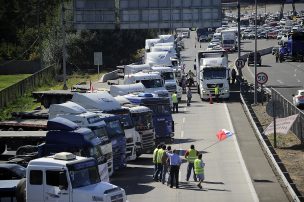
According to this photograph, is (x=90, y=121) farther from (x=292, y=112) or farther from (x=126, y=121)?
(x=292, y=112)

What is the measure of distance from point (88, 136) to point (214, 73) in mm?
33341

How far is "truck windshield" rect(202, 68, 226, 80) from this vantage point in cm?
6116

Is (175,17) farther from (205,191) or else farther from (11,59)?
(205,191)

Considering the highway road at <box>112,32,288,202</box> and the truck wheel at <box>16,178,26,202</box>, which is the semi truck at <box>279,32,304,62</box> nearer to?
the highway road at <box>112,32,288,202</box>

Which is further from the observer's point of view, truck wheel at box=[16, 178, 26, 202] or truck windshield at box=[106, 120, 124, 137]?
truck windshield at box=[106, 120, 124, 137]

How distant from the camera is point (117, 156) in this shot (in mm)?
32500

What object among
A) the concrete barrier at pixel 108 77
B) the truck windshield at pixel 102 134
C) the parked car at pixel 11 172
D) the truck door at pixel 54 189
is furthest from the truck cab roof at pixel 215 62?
the truck door at pixel 54 189

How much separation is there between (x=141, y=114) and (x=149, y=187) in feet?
21.4

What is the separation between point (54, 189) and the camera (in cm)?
2370

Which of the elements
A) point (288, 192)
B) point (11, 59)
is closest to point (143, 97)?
point (288, 192)

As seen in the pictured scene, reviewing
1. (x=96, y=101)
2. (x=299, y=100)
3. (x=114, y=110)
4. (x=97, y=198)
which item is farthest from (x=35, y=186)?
(x=299, y=100)

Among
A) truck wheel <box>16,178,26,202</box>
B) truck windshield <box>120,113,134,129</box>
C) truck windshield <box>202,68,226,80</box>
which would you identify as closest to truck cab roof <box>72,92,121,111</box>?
truck windshield <box>120,113,134,129</box>

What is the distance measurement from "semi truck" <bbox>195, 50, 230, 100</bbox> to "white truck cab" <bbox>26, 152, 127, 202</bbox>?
3684 centimetres

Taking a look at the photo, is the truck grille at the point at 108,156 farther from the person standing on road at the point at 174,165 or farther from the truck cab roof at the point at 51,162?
the truck cab roof at the point at 51,162
